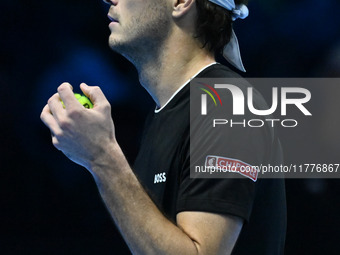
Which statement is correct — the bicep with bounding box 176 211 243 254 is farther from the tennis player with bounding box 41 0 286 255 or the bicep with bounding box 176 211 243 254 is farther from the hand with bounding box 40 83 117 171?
the hand with bounding box 40 83 117 171

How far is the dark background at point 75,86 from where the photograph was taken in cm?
499

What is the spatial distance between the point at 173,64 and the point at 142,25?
214 mm

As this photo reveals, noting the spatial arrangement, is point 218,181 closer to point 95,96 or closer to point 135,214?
point 135,214

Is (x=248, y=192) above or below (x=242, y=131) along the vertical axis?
below

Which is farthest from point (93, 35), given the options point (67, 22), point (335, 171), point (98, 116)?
point (98, 116)

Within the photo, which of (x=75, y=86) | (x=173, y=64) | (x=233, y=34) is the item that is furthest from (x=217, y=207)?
(x=75, y=86)

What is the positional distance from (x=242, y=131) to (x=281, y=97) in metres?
2.95

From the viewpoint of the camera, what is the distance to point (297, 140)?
471 centimetres

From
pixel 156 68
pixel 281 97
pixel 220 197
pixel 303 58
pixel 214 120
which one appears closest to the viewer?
pixel 220 197

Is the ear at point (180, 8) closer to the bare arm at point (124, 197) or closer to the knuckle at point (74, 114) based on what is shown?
the bare arm at point (124, 197)

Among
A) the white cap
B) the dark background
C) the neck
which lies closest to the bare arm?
the neck

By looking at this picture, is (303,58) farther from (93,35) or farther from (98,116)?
(98,116)

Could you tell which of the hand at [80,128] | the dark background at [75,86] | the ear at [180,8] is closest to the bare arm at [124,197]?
the hand at [80,128]

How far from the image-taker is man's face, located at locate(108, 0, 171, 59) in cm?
236
